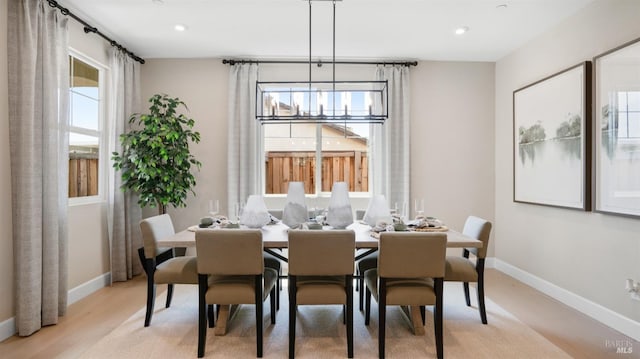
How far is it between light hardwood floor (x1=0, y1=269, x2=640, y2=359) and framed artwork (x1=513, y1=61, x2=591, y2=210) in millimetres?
987

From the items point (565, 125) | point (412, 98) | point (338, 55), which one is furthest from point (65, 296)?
point (565, 125)

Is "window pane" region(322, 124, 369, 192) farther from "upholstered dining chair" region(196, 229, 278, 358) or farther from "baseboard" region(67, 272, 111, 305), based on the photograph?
"baseboard" region(67, 272, 111, 305)

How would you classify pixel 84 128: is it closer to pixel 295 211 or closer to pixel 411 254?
pixel 295 211

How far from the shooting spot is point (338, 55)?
4.50 meters

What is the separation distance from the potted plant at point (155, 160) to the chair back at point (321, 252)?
225 centimetres

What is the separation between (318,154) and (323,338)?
8.87 feet

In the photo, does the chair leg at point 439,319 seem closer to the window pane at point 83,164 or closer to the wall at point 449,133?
the wall at point 449,133

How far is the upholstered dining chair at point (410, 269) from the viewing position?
226 cm

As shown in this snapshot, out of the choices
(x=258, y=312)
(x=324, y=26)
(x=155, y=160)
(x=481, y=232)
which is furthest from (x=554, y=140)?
(x=155, y=160)

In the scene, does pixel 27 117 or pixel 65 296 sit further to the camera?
pixel 65 296

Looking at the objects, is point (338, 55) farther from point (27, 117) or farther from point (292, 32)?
point (27, 117)

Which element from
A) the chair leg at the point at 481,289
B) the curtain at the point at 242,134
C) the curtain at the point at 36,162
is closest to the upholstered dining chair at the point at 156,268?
the curtain at the point at 36,162

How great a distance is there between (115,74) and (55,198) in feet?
5.84

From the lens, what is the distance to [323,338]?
2.63 m
